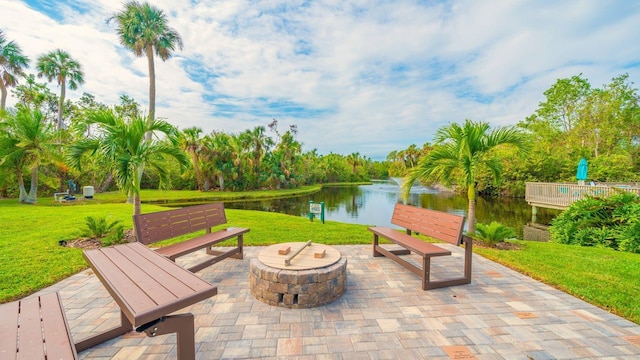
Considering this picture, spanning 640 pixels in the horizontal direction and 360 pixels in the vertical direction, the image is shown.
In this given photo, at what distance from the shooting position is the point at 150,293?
182 centimetres

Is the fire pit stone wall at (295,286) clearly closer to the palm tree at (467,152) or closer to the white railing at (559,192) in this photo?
the palm tree at (467,152)

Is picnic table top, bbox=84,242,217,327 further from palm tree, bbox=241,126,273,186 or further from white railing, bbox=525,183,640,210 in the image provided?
palm tree, bbox=241,126,273,186

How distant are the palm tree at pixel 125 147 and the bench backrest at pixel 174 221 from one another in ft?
5.01

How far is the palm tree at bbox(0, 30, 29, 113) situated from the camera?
733 inches

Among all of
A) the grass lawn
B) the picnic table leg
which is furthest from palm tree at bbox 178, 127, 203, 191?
the picnic table leg

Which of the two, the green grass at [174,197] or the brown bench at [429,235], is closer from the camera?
the brown bench at [429,235]

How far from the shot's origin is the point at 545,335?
103 inches

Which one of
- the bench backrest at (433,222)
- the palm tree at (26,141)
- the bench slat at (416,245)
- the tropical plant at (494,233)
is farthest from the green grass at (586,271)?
the palm tree at (26,141)

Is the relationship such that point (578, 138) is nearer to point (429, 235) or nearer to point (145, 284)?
point (429, 235)

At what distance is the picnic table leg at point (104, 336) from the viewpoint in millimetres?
2338

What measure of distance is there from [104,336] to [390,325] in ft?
9.45

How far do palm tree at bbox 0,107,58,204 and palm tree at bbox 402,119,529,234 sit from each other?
1689 centimetres

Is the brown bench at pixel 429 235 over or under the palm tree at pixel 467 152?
under

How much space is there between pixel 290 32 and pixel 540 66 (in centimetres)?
1294
